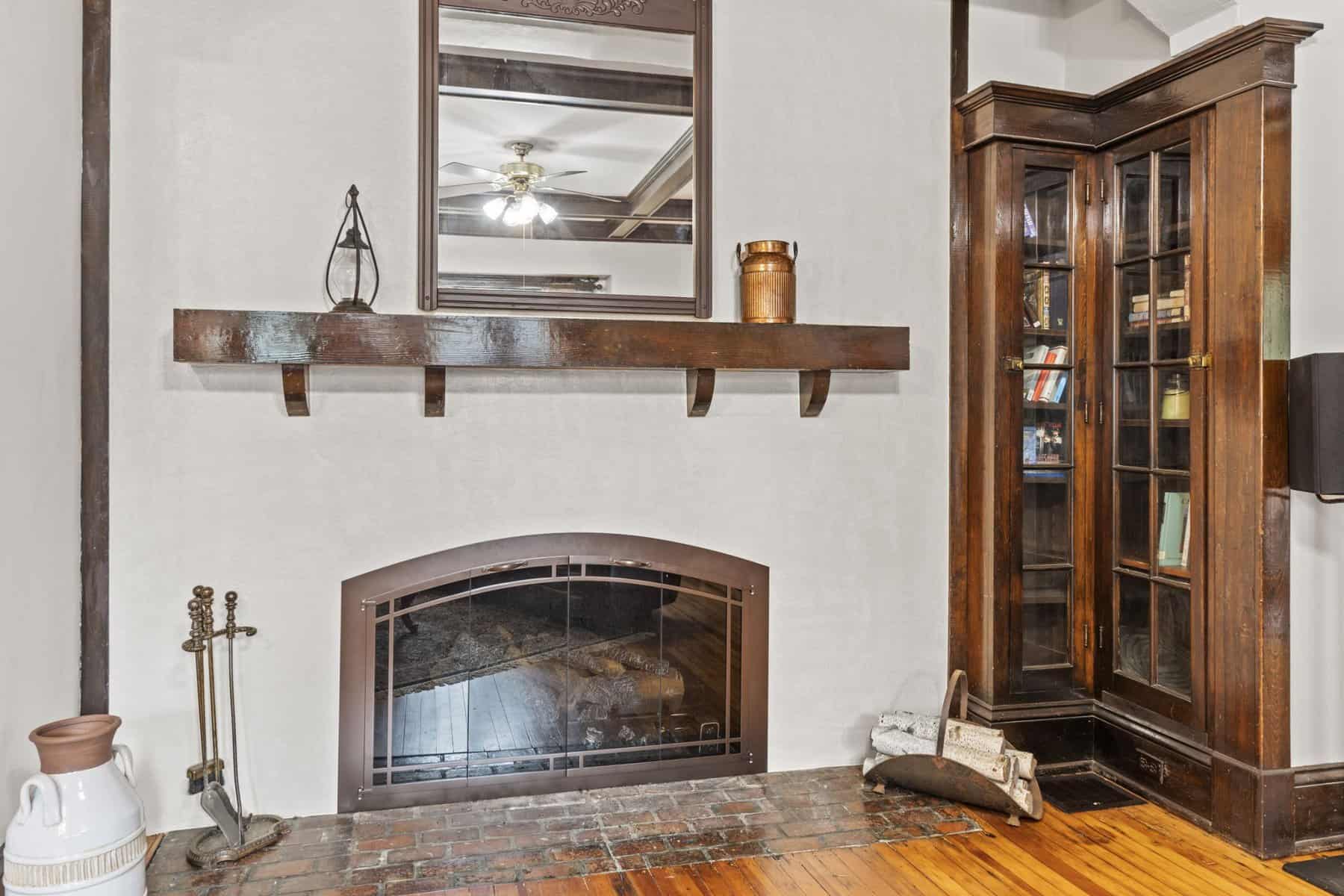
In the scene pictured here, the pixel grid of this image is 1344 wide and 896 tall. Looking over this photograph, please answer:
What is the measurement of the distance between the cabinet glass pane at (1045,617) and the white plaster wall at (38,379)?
3.02 meters

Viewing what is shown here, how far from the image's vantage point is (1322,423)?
2502mm

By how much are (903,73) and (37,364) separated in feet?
9.41

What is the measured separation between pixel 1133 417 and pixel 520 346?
6.77ft

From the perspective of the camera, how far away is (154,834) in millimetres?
2734

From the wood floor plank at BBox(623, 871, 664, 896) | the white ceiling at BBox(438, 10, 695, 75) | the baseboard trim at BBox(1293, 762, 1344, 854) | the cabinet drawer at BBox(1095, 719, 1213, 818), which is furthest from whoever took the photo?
the white ceiling at BBox(438, 10, 695, 75)

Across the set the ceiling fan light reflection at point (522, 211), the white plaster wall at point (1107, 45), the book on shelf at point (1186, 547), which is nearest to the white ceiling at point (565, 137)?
the ceiling fan light reflection at point (522, 211)

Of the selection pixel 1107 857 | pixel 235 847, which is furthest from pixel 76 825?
pixel 1107 857

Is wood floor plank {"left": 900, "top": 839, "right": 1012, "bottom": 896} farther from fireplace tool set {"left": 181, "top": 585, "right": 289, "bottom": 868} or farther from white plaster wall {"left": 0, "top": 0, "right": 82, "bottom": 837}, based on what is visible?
white plaster wall {"left": 0, "top": 0, "right": 82, "bottom": 837}

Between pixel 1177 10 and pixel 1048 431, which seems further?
pixel 1048 431

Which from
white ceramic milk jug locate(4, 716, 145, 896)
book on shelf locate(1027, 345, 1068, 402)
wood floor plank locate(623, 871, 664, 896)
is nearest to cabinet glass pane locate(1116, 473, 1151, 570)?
book on shelf locate(1027, 345, 1068, 402)

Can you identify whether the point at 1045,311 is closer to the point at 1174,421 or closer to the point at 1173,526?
the point at 1174,421

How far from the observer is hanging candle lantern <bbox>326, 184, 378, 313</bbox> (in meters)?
2.85

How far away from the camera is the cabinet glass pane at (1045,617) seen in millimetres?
3299

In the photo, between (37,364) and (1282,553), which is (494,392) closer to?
(37,364)
